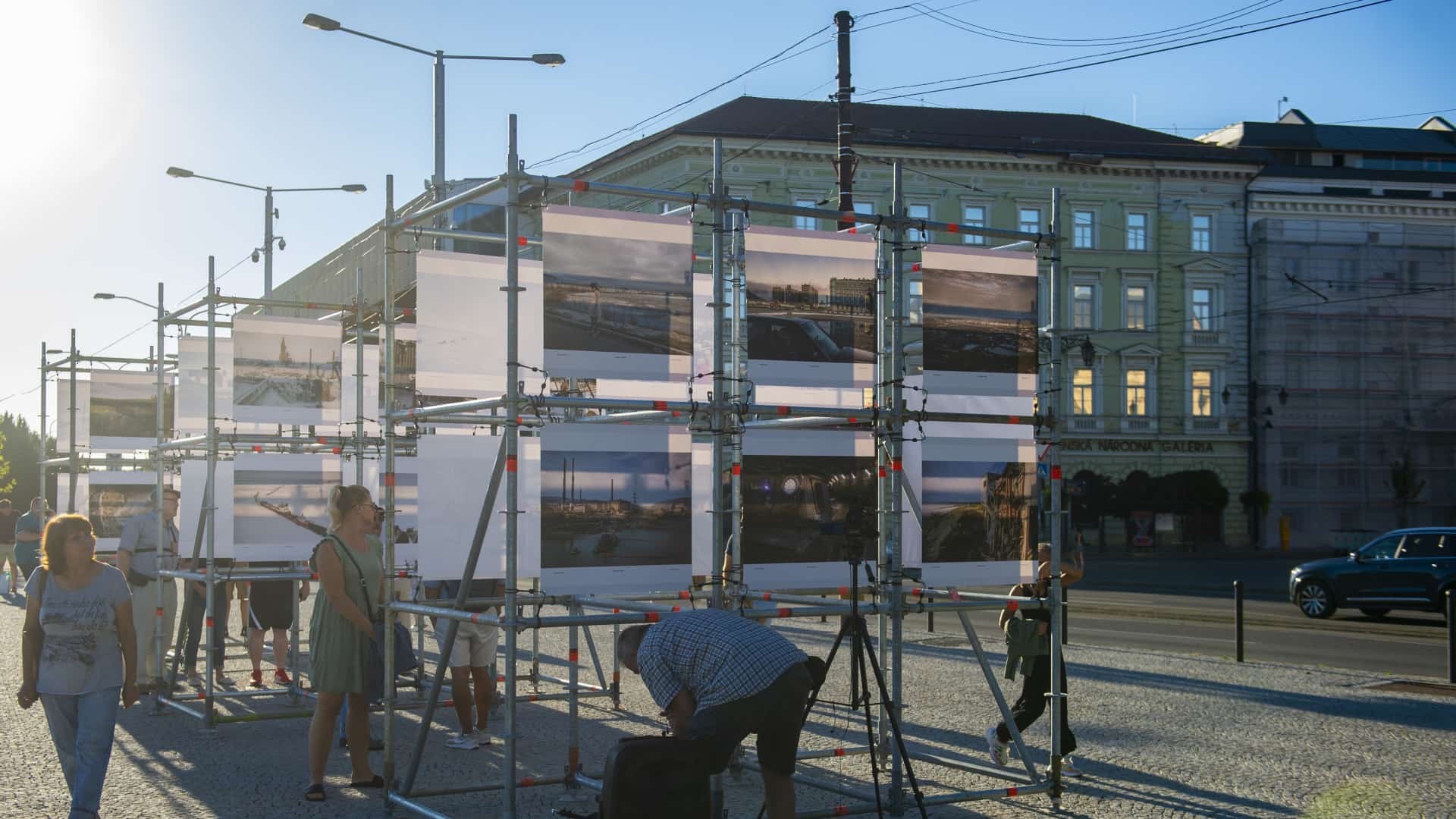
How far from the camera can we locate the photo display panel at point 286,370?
43.8 ft

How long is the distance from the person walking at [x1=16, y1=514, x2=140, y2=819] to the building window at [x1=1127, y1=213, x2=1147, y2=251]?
182 ft

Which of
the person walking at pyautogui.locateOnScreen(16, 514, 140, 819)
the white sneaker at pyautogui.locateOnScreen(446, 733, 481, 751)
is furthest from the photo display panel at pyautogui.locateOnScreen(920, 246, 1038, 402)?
the person walking at pyautogui.locateOnScreen(16, 514, 140, 819)

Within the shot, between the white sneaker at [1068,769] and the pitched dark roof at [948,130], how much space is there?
43494 mm

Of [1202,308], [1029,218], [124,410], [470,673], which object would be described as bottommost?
[470,673]

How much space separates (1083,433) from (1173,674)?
44039 mm

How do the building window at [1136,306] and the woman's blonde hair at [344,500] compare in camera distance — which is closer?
the woman's blonde hair at [344,500]

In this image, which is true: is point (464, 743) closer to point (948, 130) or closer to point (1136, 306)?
point (948, 130)

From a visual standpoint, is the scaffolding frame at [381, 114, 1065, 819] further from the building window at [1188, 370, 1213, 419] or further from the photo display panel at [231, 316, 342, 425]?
the building window at [1188, 370, 1213, 419]

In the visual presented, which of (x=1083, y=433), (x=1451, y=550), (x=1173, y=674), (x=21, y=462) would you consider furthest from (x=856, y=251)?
(x=21, y=462)

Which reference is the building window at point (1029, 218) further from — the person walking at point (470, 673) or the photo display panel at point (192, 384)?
the person walking at point (470, 673)

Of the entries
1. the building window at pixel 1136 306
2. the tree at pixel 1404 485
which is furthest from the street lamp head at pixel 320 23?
the tree at pixel 1404 485

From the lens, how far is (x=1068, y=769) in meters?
10.0

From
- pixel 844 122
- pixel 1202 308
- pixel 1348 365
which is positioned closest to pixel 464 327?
pixel 844 122

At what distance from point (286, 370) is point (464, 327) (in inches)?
208
